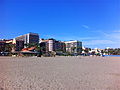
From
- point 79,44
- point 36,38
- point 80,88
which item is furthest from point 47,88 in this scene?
point 79,44

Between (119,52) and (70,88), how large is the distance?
193504 mm

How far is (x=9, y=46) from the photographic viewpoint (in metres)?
102

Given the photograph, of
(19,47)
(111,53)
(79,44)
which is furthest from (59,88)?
(111,53)

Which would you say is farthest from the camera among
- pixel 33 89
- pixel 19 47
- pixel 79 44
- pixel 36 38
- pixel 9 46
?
pixel 79 44

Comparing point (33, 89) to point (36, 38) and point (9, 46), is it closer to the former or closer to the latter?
point (9, 46)

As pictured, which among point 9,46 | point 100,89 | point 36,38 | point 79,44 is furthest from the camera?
point 79,44

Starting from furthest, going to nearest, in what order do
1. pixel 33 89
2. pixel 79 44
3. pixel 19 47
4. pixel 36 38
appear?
pixel 79 44
pixel 36 38
pixel 19 47
pixel 33 89

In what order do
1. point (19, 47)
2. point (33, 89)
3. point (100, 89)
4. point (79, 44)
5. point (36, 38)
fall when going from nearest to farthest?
point (33, 89) < point (100, 89) < point (19, 47) < point (36, 38) < point (79, 44)

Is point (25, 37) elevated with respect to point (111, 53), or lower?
elevated

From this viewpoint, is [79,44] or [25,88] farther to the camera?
[79,44]

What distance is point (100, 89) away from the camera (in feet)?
24.8

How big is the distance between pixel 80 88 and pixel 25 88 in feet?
8.05

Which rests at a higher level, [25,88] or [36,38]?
[36,38]

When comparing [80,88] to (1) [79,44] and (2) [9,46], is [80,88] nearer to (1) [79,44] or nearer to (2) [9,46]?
(2) [9,46]
